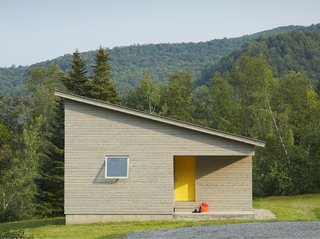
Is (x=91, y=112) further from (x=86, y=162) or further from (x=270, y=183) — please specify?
(x=270, y=183)

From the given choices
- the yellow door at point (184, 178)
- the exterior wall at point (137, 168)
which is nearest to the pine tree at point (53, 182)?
the yellow door at point (184, 178)

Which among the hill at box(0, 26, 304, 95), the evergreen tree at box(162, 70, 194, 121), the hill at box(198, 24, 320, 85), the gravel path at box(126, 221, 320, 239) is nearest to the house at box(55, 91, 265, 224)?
the gravel path at box(126, 221, 320, 239)

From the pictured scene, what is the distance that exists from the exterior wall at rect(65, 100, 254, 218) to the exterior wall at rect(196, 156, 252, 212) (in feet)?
5.07

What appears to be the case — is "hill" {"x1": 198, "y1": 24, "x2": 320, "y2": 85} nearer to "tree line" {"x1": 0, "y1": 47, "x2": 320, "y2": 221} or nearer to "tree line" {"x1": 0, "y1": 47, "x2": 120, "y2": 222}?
"tree line" {"x1": 0, "y1": 47, "x2": 320, "y2": 221}

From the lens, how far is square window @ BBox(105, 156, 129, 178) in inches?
823

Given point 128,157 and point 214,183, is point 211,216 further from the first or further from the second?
point 128,157

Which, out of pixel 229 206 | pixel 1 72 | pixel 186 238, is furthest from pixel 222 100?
pixel 1 72

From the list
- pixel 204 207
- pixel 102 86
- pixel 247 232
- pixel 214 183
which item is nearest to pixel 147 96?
pixel 102 86

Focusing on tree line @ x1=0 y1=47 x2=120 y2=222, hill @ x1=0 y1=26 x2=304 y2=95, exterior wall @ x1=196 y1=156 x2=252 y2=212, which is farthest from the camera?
hill @ x1=0 y1=26 x2=304 y2=95

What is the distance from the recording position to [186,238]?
1454 centimetres

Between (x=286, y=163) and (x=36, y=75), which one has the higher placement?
(x=36, y=75)

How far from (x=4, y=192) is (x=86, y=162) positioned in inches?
843

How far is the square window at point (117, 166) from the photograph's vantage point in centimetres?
A: 2091

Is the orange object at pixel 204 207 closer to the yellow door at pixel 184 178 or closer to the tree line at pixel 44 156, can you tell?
the yellow door at pixel 184 178
